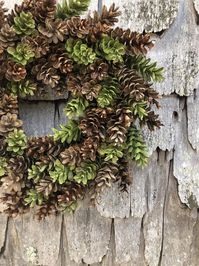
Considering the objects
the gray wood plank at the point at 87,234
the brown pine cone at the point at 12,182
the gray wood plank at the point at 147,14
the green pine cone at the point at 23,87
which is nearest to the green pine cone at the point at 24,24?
the green pine cone at the point at 23,87

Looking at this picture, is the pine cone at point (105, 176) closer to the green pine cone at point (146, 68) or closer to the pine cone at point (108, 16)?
the green pine cone at point (146, 68)

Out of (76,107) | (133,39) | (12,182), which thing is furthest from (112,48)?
(12,182)

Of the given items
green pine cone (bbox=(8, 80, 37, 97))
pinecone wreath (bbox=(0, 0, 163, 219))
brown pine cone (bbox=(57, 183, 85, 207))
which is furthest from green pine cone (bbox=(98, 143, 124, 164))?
green pine cone (bbox=(8, 80, 37, 97))

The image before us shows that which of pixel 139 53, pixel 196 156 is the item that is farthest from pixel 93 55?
pixel 196 156

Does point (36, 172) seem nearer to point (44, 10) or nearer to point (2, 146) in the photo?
point (2, 146)

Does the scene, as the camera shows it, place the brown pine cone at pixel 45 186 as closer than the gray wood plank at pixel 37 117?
Yes

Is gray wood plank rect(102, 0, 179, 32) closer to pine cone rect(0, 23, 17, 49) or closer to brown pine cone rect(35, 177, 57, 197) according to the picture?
pine cone rect(0, 23, 17, 49)

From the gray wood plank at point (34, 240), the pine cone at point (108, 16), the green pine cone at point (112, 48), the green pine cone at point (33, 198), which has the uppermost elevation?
the pine cone at point (108, 16)
